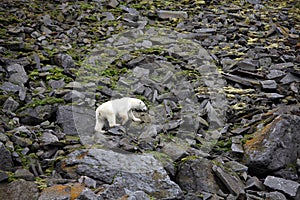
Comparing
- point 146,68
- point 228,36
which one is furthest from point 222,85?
point 228,36

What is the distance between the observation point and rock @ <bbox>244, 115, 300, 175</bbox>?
353 inches

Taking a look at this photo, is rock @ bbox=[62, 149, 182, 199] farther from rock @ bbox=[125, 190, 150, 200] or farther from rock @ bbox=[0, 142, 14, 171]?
rock @ bbox=[0, 142, 14, 171]

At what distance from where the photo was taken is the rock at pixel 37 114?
34.3 ft

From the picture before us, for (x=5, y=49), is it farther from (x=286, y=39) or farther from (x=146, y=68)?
(x=286, y=39)

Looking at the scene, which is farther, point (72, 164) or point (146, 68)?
point (146, 68)

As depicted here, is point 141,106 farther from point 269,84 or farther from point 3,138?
point 269,84

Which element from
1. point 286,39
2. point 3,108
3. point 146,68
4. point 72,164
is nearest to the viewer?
point 72,164

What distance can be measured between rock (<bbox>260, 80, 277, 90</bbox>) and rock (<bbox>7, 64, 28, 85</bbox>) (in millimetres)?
8771

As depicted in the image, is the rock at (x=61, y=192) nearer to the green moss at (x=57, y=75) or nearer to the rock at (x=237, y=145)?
the rock at (x=237, y=145)

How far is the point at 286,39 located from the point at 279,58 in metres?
2.66

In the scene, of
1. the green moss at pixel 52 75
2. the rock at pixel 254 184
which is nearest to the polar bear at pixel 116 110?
the green moss at pixel 52 75

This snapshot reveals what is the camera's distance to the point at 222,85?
557 inches

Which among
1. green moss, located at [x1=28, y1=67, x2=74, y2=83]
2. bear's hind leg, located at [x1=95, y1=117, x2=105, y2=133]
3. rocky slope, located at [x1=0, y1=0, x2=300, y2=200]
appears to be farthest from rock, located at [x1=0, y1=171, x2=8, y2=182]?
green moss, located at [x1=28, y1=67, x2=74, y2=83]

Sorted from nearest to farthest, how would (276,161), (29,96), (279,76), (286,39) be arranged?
(276,161) < (29,96) < (279,76) < (286,39)
